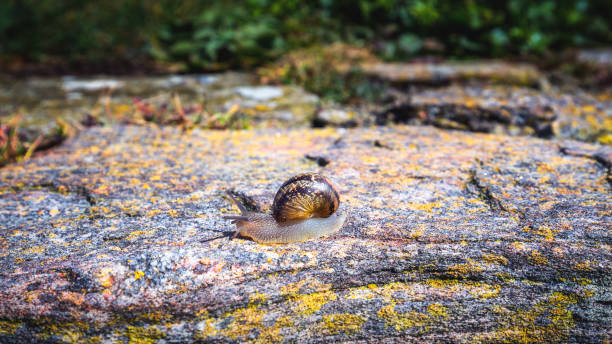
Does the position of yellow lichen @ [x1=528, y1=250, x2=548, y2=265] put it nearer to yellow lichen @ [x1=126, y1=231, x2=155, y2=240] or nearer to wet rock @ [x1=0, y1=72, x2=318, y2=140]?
yellow lichen @ [x1=126, y1=231, x2=155, y2=240]

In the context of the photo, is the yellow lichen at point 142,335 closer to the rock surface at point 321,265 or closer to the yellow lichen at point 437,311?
the rock surface at point 321,265

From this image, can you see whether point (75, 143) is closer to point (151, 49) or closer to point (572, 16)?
point (151, 49)

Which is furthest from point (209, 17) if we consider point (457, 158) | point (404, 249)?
point (404, 249)

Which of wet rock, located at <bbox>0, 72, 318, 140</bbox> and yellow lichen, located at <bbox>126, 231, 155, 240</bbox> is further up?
wet rock, located at <bbox>0, 72, 318, 140</bbox>

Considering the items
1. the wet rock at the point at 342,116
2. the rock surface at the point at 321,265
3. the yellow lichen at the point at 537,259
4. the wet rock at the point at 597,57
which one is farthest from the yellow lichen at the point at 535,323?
the wet rock at the point at 597,57

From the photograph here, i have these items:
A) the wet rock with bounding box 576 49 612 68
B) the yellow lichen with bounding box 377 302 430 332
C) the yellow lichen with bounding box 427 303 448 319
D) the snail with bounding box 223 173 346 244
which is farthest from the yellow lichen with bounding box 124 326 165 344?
the wet rock with bounding box 576 49 612 68

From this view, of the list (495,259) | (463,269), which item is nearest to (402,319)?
(463,269)

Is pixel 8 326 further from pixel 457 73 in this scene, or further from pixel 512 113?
pixel 457 73
